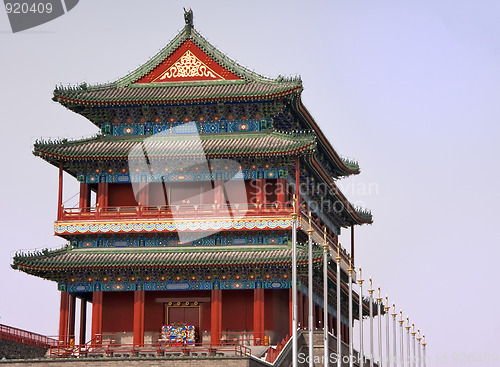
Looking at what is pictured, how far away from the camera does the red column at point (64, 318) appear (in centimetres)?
7681

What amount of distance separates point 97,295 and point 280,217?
1239 cm

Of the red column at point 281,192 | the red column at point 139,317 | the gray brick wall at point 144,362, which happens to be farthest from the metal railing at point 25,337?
the red column at point 281,192

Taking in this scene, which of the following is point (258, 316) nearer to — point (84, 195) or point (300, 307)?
point (300, 307)

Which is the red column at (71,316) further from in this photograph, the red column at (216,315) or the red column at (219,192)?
the red column at (219,192)

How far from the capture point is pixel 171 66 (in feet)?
274

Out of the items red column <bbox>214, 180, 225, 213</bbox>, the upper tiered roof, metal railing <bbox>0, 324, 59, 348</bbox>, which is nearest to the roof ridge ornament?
the upper tiered roof

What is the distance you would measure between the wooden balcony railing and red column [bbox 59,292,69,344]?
16.6 ft

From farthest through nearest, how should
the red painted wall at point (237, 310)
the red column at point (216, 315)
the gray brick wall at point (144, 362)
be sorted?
the red painted wall at point (237, 310)
the red column at point (216, 315)
the gray brick wall at point (144, 362)

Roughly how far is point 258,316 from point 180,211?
8.77m

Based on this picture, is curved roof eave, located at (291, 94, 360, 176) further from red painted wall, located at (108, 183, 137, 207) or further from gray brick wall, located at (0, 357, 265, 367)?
gray brick wall, located at (0, 357, 265, 367)

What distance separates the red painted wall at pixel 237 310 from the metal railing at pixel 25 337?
10.5 meters

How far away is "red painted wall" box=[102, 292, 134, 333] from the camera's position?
78.8 meters

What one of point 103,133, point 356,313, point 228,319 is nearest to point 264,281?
point 228,319

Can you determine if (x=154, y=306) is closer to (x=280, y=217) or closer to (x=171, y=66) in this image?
(x=280, y=217)
